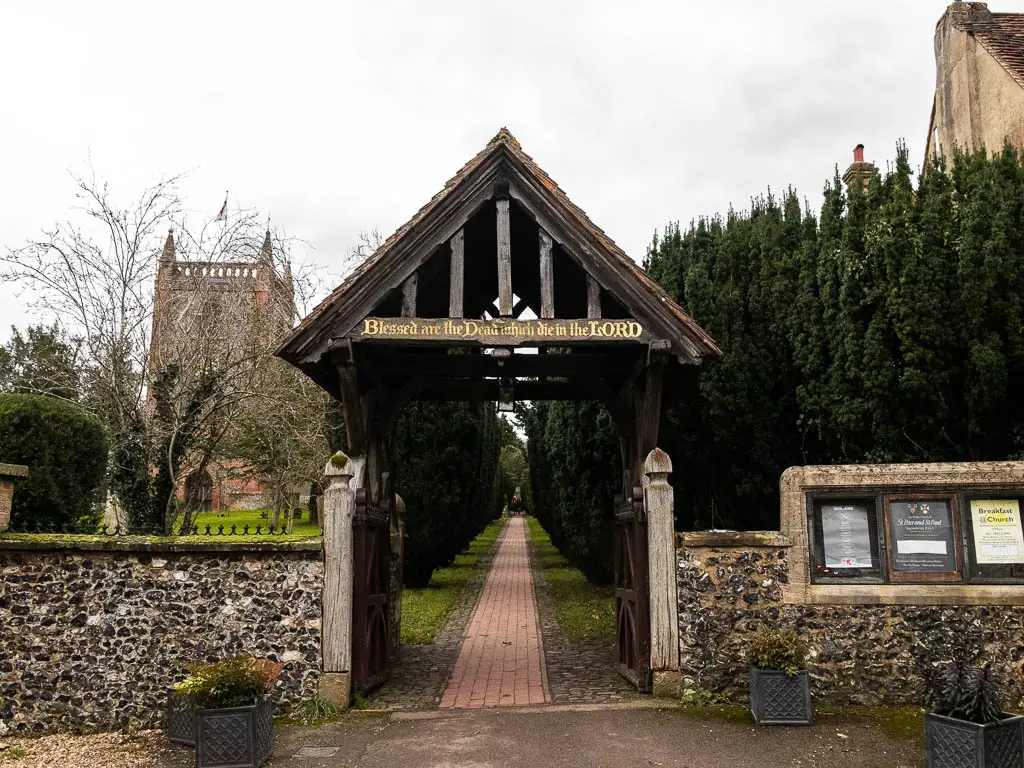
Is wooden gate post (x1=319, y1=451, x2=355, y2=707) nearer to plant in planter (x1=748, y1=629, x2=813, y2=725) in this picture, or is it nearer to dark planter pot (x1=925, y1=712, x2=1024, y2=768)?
plant in planter (x1=748, y1=629, x2=813, y2=725)

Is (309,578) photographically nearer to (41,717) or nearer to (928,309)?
(41,717)

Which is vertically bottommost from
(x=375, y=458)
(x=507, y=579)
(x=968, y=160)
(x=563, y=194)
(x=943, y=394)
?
(x=507, y=579)

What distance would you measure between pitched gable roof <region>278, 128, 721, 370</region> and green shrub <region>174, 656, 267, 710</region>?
10.0 ft

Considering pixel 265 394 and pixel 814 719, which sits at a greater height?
pixel 265 394

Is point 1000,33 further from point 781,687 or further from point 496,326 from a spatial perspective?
point 781,687

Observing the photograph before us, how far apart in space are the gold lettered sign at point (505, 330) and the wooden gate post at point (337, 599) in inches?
Answer: 59.4

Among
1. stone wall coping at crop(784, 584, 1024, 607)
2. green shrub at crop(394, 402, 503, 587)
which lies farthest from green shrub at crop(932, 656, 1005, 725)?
green shrub at crop(394, 402, 503, 587)

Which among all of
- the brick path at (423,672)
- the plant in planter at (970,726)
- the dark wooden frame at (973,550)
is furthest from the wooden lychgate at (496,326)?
the plant in planter at (970,726)

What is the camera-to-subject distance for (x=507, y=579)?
21297mm

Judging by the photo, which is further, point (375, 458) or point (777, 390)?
point (777, 390)

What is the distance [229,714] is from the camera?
6238 millimetres

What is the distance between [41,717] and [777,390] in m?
9.77

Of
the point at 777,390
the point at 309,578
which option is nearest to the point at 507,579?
the point at 777,390

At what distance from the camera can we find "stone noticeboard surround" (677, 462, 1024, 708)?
24.4 feet
